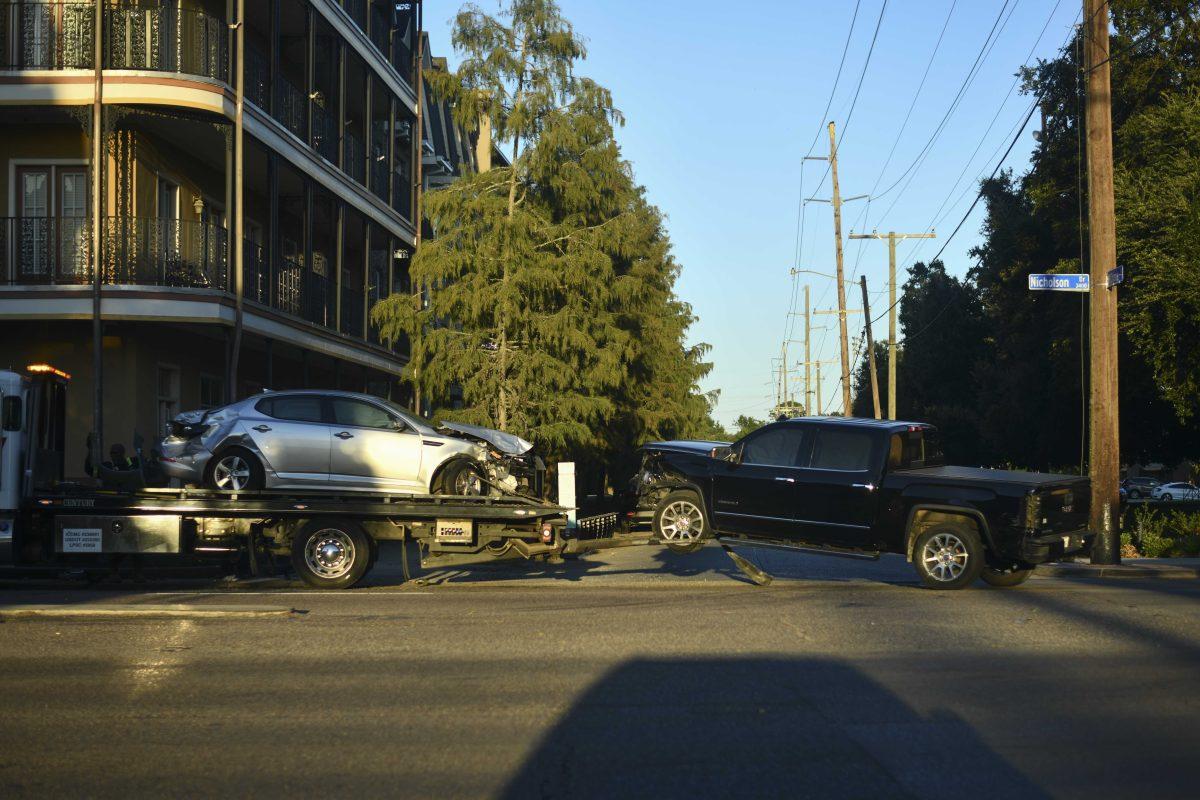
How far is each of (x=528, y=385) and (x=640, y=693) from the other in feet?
54.3

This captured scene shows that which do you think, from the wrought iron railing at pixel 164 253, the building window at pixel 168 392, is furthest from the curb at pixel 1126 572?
the building window at pixel 168 392

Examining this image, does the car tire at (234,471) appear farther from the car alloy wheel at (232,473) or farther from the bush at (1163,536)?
the bush at (1163,536)

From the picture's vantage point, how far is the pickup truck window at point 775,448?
15.2 meters

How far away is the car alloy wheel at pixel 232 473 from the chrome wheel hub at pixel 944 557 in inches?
318

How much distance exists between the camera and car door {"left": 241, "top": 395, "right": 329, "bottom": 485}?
51.8 ft

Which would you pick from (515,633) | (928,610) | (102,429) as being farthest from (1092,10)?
(102,429)

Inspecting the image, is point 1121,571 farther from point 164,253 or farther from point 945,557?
point 164,253

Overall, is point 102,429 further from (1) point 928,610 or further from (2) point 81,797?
(2) point 81,797

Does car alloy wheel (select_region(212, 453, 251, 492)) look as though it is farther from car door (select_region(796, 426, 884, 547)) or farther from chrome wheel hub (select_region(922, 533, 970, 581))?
chrome wheel hub (select_region(922, 533, 970, 581))

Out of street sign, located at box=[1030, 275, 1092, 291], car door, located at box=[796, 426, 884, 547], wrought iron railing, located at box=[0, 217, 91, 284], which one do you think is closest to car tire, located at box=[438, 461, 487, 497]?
car door, located at box=[796, 426, 884, 547]

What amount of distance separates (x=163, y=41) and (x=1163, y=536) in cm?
2080

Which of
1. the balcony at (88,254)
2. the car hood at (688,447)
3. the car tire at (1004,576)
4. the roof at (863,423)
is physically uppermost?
the balcony at (88,254)

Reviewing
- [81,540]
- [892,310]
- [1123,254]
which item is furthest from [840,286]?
[81,540]

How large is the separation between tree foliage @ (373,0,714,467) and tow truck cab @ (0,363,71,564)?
9159mm
